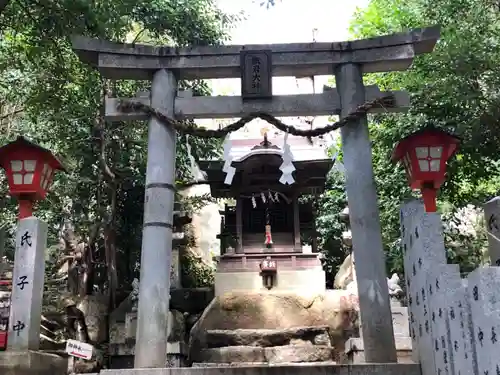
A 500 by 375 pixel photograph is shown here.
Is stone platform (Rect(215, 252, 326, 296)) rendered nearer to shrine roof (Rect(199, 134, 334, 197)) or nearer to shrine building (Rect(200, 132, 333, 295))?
shrine building (Rect(200, 132, 333, 295))

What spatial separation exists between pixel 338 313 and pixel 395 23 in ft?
25.2

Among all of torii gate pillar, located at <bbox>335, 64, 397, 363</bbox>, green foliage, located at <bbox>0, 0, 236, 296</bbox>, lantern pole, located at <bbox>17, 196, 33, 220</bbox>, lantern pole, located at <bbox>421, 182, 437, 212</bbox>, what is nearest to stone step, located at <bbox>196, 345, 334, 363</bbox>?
green foliage, located at <bbox>0, 0, 236, 296</bbox>

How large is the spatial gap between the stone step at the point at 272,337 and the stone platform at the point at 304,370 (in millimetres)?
7597

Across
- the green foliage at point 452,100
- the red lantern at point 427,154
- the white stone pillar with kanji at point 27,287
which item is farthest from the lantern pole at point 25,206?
the green foliage at point 452,100

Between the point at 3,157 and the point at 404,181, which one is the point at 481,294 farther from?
the point at 404,181

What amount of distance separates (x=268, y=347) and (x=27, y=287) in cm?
791

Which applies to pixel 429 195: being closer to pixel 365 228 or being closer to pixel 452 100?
pixel 365 228

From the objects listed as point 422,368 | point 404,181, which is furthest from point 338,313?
point 422,368

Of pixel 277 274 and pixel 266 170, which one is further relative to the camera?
pixel 266 170

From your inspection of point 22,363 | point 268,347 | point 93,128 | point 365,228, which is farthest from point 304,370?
point 93,128

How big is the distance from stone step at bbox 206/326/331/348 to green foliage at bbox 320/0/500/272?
2.65 m

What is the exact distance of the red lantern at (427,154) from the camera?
273 inches

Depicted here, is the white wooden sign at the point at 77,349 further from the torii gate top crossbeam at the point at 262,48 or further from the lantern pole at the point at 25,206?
the torii gate top crossbeam at the point at 262,48

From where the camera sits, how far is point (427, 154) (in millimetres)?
7023
